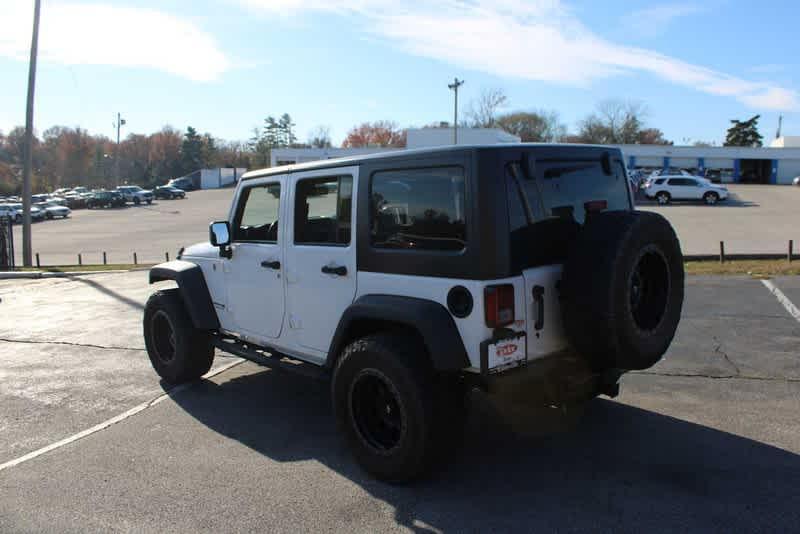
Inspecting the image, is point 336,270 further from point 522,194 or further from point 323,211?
point 522,194

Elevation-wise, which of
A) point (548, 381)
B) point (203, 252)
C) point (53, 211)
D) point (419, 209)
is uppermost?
point (53, 211)

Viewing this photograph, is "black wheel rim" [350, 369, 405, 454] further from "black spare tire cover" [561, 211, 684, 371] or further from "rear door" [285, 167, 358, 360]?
"black spare tire cover" [561, 211, 684, 371]

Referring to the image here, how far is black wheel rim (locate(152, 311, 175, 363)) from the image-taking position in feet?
19.1

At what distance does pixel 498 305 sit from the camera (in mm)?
3186

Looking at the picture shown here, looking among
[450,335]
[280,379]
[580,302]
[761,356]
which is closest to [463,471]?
[450,335]

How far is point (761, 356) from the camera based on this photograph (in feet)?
20.0

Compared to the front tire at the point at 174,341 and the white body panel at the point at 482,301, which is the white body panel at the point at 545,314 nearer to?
the white body panel at the point at 482,301

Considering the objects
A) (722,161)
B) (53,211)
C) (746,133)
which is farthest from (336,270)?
(746,133)

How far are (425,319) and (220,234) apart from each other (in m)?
2.39

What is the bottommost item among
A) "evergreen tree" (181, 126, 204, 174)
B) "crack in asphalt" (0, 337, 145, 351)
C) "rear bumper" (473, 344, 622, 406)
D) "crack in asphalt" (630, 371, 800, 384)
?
"crack in asphalt" (630, 371, 800, 384)

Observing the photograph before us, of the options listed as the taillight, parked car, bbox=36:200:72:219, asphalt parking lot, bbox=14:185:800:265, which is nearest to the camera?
the taillight

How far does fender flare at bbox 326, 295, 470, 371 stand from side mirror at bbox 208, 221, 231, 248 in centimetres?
173

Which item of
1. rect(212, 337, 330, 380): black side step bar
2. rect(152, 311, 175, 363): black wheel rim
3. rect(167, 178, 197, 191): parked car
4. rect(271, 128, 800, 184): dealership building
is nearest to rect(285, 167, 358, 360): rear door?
rect(212, 337, 330, 380): black side step bar

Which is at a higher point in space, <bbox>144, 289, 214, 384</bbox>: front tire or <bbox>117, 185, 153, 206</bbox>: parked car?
<bbox>117, 185, 153, 206</bbox>: parked car
